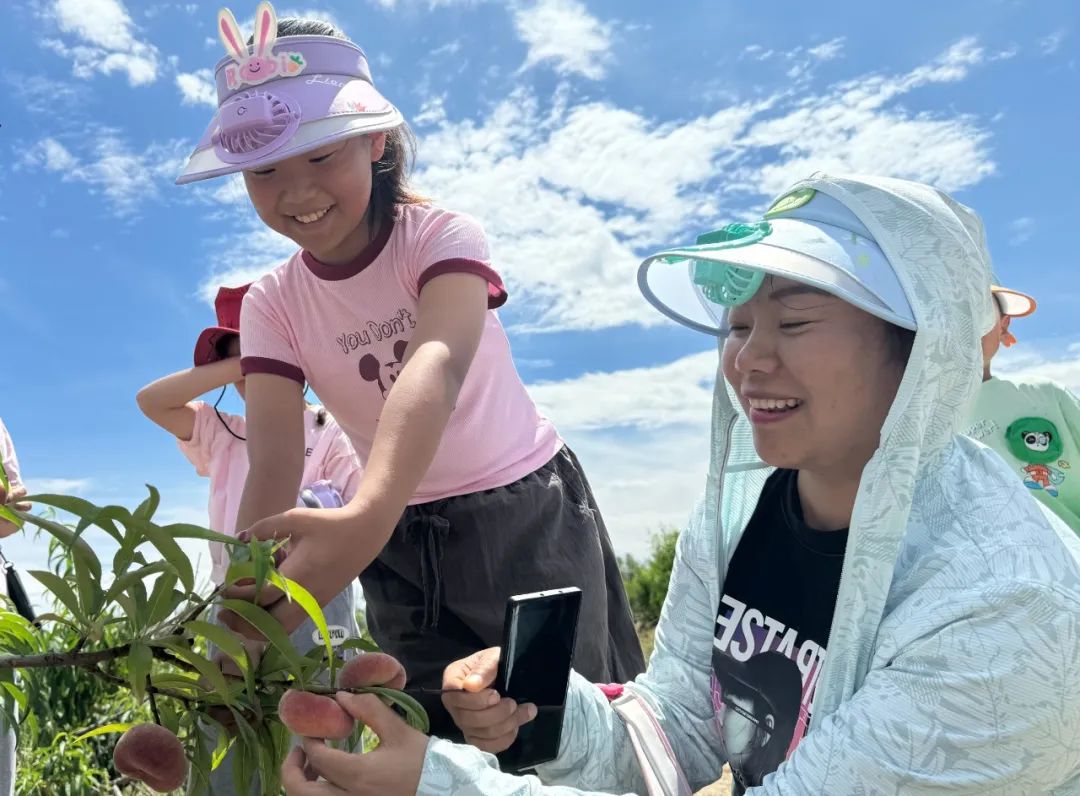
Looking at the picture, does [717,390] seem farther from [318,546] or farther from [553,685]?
[318,546]

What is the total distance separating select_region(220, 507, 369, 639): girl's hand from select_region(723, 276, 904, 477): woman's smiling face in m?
0.54

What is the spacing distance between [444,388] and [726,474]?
1.71ft

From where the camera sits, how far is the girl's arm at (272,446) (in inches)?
65.6

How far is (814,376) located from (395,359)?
84cm

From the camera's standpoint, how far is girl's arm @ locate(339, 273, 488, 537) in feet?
4.19

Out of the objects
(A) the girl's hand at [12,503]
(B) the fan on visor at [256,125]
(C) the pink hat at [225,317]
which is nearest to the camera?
(A) the girl's hand at [12,503]

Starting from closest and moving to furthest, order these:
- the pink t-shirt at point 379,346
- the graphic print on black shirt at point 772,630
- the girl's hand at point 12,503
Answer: the girl's hand at point 12,503 < the graphic print on black shirt at point 772,630 < the pink t-shirt at point 379,346

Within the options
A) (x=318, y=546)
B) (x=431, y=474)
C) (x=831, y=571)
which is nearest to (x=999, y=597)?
(x=831, y=571)

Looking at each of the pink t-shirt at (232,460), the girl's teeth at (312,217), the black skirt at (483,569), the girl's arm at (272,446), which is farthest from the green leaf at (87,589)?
the pink t-shirt at (232,460)

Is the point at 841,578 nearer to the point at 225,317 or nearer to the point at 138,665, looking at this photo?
the point at 138,665

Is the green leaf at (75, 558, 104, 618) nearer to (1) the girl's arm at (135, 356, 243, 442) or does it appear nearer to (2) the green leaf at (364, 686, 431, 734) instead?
(2) the green leaf at (364, 686, 431, 734)

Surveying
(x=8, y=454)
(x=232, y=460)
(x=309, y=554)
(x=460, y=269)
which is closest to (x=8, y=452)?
(x=8, y=454)

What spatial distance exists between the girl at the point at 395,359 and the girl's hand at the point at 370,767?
0.30 meters

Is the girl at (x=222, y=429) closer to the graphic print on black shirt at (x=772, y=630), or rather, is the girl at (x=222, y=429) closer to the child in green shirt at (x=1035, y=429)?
the graphic print on black shirt at (x=772, y=630)
